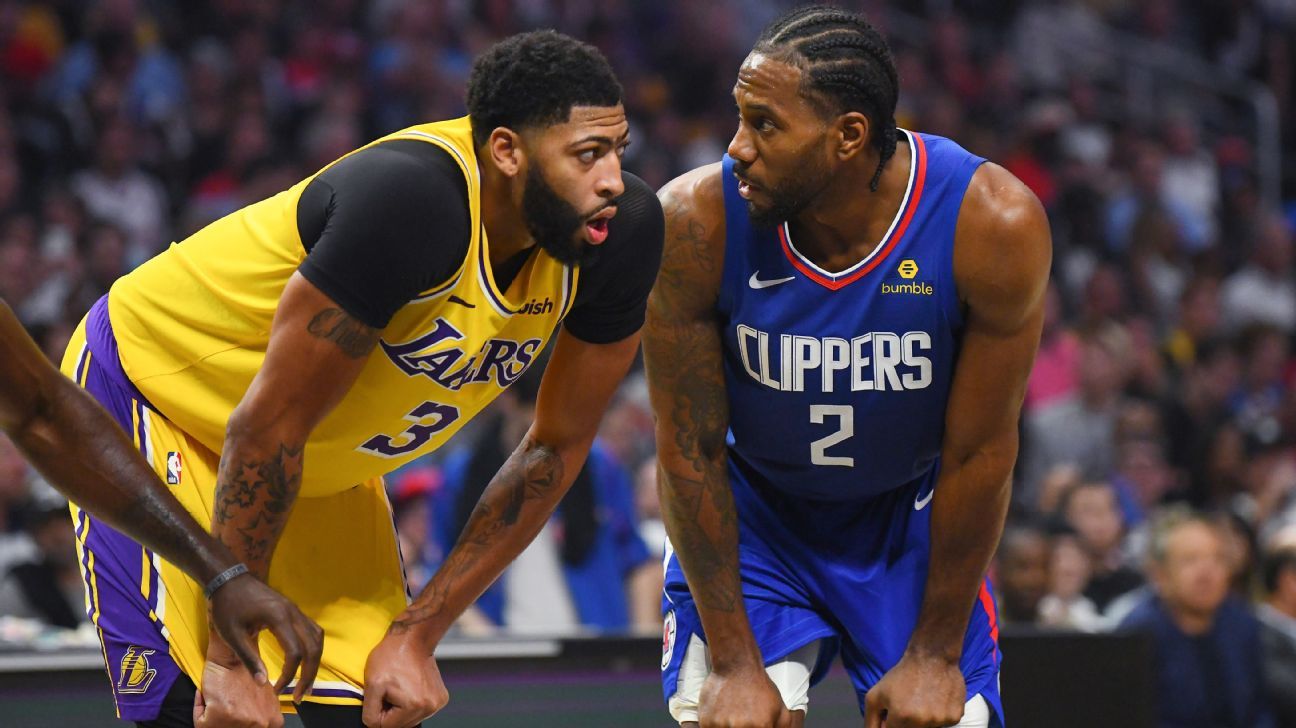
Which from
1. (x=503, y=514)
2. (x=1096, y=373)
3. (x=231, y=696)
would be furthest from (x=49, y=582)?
(x=1096, y=373)

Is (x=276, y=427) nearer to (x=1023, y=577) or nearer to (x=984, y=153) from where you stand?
(x=1023, y=577)

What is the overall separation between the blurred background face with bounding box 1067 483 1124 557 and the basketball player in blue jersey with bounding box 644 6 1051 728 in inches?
156

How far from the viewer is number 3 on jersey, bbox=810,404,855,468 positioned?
11.7ft

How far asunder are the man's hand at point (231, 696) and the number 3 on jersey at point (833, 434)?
1217 mm

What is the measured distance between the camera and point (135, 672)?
340 cm

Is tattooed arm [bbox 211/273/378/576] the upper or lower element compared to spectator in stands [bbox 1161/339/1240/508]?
upper

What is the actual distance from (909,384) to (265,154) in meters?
6.81

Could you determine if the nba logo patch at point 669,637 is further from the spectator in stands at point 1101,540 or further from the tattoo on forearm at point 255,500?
the spectator in stands at point 1101,540

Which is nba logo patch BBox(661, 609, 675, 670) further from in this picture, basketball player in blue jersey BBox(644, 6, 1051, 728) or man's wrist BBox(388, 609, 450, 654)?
man's wrist BBox(388, 609, 450, 654)

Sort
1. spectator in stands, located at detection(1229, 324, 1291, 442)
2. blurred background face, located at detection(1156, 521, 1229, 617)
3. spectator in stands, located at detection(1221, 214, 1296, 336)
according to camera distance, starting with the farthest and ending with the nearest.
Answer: spectator in stands, located at detection(1221, 214, 1296, 336), spectator in stands, located at detection(1229, 324, 1291, 442), blurred background face, located at detection(1156, 521, 1229, 617)

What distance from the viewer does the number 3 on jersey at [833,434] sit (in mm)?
3580

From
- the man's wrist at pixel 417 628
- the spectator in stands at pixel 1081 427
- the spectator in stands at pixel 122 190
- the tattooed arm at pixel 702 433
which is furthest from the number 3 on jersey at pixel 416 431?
the spectator in stands at pixel 1081 427

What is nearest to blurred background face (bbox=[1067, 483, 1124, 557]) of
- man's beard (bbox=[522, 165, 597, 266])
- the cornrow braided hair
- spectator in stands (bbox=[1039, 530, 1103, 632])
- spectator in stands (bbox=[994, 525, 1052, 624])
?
spectator in stands (bbox=[1039, 530, 1103, 632])

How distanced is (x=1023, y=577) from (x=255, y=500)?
13.5 feet
